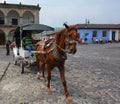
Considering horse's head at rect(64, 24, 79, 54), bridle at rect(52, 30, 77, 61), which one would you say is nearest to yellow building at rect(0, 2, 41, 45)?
bridle at rect(52, 30, 77, 61)

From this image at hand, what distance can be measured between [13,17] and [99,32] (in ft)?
70.4

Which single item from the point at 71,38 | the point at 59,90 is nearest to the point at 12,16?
the point at 59,90

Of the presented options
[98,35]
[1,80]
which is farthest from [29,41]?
[98,35]

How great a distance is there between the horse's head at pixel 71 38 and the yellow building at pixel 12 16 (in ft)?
133

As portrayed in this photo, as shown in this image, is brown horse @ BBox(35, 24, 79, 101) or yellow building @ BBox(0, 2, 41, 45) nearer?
brown horse @ BBox(35, 24, 79, 101)

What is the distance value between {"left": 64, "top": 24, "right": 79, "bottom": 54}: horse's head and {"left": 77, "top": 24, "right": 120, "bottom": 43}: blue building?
1862 inches

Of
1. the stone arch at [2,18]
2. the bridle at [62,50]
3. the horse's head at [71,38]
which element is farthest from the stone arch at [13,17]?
the horse's head at [71,38]

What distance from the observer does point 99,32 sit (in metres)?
54.9

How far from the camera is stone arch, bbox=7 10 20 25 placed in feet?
156

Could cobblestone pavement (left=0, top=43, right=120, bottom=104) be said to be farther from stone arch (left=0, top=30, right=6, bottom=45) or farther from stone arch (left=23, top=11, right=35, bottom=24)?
stone arch (left=23, top=11, right=35, bottom=24)

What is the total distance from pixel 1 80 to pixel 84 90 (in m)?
3.95

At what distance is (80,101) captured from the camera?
6473mm

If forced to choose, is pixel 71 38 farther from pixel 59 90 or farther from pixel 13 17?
pixel 13 17

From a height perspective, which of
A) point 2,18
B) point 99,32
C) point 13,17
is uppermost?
point 13,17
